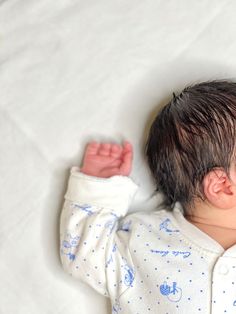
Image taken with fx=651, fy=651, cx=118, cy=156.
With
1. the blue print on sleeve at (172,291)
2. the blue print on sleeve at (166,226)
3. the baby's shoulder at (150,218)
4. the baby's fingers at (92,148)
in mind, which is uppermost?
the baby's fingers at (92,148)

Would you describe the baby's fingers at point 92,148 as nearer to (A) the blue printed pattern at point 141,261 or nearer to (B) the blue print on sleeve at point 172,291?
(A) the blue printed pattern at point 141,261

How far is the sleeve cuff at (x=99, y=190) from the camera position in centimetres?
118

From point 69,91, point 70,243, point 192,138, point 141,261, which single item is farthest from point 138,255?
point 69,91

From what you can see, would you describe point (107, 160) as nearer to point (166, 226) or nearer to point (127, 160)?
point (127, 160)

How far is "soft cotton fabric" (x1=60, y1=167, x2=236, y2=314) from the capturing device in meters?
1.10

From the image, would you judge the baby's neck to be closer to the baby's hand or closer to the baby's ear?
the baby's ear

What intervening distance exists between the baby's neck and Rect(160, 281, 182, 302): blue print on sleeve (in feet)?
0.37

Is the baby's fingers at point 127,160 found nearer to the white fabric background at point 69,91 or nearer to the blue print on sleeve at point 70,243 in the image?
the white fabric background at point 69,91

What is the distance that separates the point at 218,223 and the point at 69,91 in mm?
375

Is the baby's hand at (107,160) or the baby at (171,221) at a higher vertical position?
the baby's hand at (107,160)

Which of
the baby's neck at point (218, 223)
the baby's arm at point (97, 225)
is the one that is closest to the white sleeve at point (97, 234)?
the baby's arm at point (97, 225)

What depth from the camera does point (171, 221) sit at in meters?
1.19

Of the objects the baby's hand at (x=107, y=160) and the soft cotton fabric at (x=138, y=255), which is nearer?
the soft cotton fabric at (x=138, y=255)

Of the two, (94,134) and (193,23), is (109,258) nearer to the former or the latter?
(94,134)
